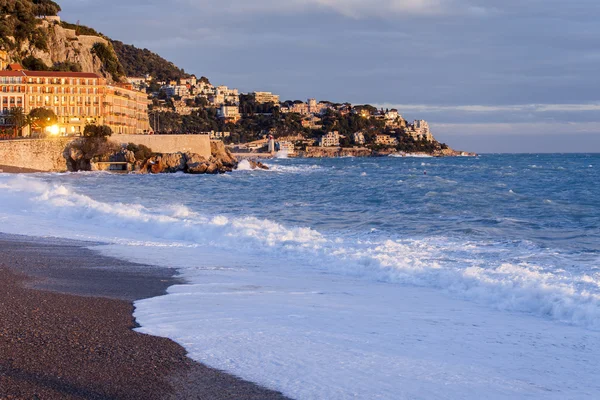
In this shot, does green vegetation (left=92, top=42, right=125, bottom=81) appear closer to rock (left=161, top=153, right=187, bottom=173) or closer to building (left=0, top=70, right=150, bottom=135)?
building (left=0, top=70, right=150, bottom=135)

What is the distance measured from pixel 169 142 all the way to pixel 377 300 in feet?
211

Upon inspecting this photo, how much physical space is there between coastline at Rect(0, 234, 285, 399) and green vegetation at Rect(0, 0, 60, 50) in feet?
303

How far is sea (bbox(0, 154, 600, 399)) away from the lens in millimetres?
5809

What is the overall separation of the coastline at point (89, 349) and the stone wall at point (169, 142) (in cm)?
6164

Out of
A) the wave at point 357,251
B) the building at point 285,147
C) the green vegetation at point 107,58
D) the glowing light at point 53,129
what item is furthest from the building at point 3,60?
the building at point 285,147

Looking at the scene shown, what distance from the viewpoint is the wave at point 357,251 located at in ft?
29.1

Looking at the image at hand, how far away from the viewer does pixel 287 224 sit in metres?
19.0

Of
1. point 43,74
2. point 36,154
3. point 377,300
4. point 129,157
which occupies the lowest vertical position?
point 377,300

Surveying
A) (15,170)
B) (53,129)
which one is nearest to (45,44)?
(53,129)

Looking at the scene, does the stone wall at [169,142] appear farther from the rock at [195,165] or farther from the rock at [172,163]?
the rock at [195,165]

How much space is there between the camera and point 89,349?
20.3 ft

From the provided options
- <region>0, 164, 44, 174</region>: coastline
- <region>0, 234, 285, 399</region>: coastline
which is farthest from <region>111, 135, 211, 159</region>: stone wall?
<region>0, 234, 285, 399</region>: coastline

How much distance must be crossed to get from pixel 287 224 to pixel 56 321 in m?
12.0

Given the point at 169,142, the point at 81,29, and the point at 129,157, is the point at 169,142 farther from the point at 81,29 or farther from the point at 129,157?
the point at 81,29
